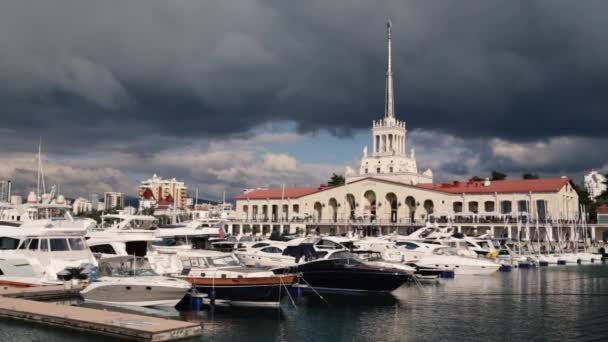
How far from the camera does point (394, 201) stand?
101m

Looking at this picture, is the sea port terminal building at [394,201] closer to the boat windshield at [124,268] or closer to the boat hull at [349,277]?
the boat hull at [349,277]

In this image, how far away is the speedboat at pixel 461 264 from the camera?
4528 centimetres

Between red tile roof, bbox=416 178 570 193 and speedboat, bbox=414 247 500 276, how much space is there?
4437 cm

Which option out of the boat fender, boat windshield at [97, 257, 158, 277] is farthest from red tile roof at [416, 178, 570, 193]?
boat windshield at [97, 257, 158, 277]

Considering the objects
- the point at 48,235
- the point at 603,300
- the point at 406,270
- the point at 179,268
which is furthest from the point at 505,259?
the point at 48,235

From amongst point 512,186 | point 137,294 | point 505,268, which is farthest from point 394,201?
point 137,294

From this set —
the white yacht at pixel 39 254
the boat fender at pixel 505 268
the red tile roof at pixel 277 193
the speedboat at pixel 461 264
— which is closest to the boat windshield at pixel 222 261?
the white yacht at pixel 39 254

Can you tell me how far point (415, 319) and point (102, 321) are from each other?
13.0 m

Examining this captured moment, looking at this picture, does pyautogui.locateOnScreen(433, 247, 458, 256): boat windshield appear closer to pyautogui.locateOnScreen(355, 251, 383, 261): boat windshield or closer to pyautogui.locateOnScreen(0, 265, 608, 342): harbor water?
pyautogui.locateOnScreen(355, 251, 383, 261): boat windshield

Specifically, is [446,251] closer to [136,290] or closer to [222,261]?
[222,261]

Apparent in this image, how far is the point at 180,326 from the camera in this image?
19.7 metres

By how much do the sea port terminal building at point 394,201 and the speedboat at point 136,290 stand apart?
2433 inches

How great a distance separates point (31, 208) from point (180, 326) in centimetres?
2727

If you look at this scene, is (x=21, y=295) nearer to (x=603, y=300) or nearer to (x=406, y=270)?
(x=406, y=270)
